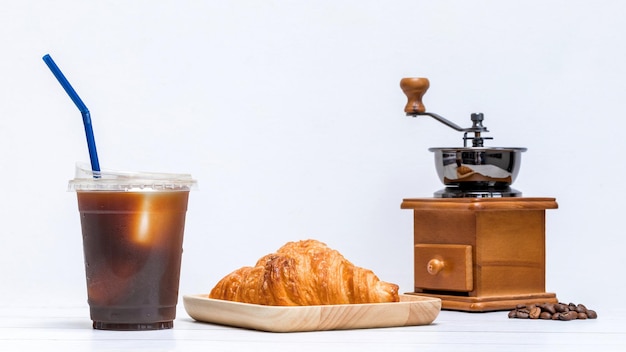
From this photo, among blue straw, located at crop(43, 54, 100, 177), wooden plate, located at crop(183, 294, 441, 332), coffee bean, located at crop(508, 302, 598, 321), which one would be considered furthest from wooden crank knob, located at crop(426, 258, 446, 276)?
blue straw, located at crop(43, 54, 100, 177)

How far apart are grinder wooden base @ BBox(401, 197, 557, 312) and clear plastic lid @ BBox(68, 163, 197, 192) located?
684 millimetres

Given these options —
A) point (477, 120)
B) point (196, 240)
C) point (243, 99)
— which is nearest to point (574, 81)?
point (477, 120)

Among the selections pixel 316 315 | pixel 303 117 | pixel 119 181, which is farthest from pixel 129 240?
pixel 303 117

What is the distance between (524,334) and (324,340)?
350 mm

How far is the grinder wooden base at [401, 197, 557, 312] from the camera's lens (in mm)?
2168

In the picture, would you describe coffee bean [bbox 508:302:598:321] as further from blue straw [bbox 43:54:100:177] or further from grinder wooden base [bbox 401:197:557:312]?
blue straw [bbox 43:54:100:177]

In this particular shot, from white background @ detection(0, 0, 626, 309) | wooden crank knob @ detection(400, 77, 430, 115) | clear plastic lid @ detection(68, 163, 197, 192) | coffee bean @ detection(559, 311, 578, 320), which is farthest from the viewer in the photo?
white background @ detection(0, 0, 626, 309)

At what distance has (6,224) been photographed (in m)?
2.75

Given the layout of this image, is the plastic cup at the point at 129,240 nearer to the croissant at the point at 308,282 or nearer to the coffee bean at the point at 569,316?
the croissant at the point at 308,282

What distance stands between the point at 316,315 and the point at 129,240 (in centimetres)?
31

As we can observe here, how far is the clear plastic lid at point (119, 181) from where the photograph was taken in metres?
1.70

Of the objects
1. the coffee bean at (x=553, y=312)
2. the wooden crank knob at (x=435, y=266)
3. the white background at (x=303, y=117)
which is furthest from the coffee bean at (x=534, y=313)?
the white background at (x=303, y=117)

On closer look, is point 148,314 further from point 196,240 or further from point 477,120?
point 196,240

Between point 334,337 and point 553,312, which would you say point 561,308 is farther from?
point 334,337
